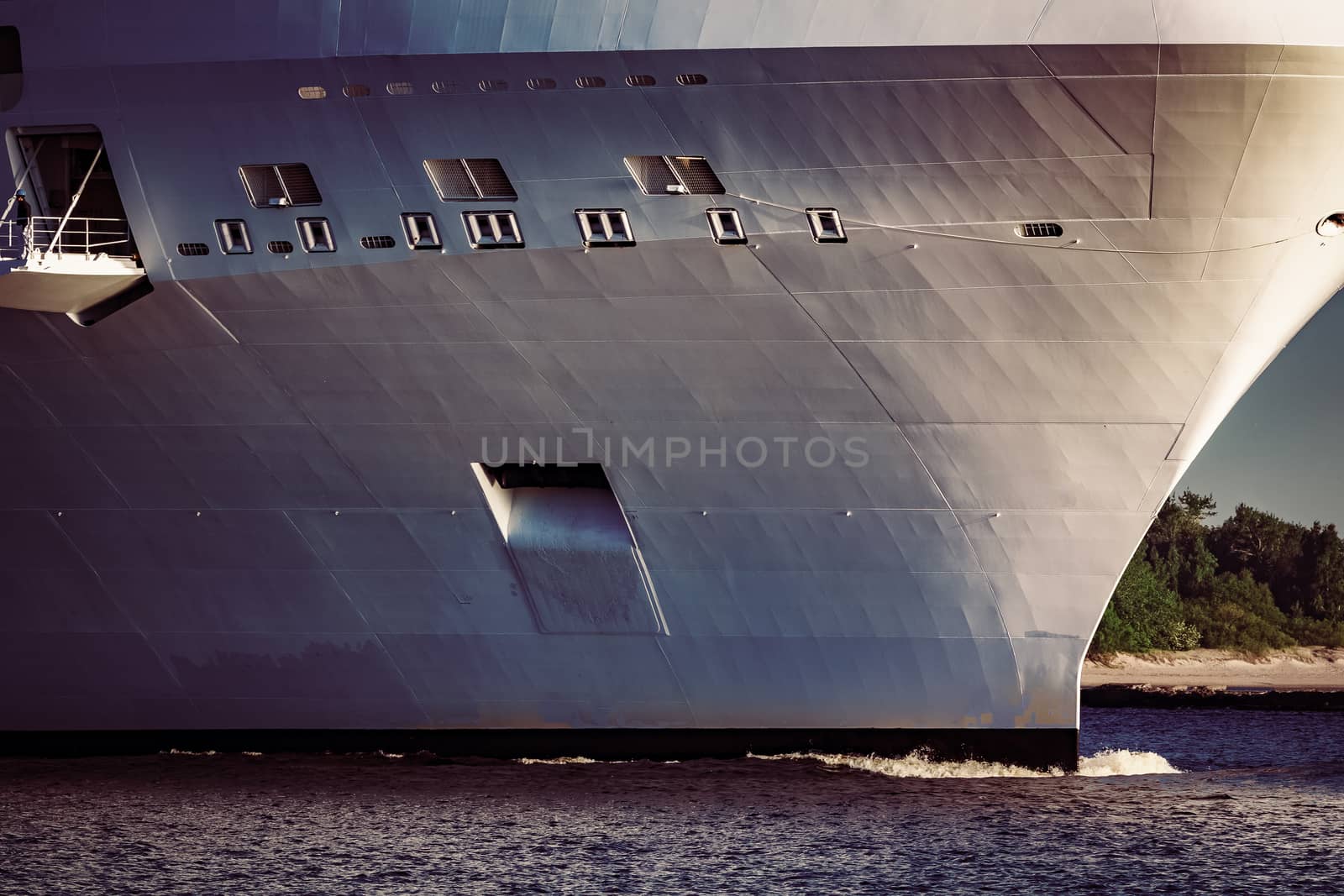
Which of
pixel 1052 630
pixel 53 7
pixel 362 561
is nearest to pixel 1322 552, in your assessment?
pixel 1052 630

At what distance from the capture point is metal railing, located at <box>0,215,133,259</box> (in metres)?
14.8

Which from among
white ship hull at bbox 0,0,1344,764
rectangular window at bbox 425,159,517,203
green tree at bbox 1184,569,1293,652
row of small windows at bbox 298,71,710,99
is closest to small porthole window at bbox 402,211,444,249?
white ship hull at bbox 0,0,1344,764

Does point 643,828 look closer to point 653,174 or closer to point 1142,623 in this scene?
point 653,174

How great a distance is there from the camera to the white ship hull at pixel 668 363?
1295 centimetres

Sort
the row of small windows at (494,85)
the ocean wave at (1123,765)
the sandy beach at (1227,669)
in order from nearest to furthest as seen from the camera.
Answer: the row of small windows at (494,85) → the ocean wave at (1123,765) → the sandy beach at (1227,669)

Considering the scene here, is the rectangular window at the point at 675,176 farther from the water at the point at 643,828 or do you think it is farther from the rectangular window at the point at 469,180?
the water at the point at 643,828

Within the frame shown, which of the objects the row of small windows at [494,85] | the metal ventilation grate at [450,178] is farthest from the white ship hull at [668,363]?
the metal ventilation grate at [450,178]

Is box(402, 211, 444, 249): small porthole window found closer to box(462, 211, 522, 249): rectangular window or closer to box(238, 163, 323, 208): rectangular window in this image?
box(462, 211, 522, 249): rectangular window

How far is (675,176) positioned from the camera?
1351 centimetres

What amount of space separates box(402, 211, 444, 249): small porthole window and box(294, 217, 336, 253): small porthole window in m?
0.85

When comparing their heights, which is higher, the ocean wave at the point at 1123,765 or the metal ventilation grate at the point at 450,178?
the metal ventilation grate at the point at 450,178

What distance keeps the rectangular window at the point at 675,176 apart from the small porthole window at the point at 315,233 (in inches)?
129

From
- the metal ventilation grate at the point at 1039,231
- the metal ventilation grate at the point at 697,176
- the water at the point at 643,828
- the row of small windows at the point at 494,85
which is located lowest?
the water at the point at 643,828

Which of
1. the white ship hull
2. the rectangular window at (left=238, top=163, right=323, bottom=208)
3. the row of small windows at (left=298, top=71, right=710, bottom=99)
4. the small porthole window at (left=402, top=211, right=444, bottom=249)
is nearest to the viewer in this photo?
the white ship hull
